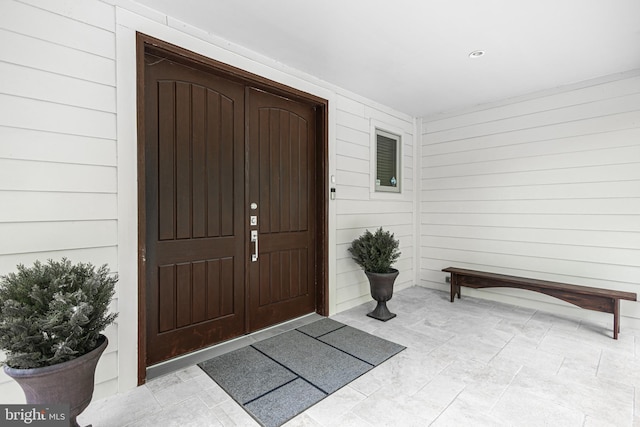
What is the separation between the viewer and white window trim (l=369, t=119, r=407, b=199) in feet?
13.4

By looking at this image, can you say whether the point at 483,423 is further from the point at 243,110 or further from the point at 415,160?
the point at 415,160

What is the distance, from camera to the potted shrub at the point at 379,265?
333 centimetres

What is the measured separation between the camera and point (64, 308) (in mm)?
1368

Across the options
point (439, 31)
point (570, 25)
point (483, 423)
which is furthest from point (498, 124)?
point (483, 423)

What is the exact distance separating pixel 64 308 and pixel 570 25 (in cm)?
387

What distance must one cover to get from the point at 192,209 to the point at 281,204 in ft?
3.16

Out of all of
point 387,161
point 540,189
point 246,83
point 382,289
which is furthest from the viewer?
point 387,161

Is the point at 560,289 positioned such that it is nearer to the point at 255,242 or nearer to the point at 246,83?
the point at 255,242

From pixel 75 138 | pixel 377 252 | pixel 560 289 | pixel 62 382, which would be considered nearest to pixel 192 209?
pixel 75 138

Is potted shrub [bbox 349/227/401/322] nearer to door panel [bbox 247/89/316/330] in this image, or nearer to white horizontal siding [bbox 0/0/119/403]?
door panel [bbox 247/89/316/330]

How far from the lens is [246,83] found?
9.48ft

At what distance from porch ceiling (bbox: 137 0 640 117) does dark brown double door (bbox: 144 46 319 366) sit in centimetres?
51

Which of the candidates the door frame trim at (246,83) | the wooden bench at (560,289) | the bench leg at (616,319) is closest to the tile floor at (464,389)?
the bench leg at (616,319)

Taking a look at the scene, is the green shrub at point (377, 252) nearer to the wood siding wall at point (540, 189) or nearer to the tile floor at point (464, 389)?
the tile floor at point (464, 389)
